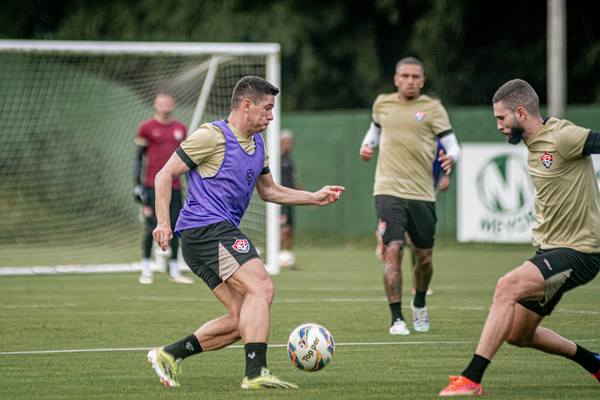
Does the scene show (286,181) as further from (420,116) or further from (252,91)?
(252,91)

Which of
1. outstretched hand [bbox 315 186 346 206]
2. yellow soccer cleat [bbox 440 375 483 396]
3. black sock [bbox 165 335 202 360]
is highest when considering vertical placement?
outstretched hand [bbox 315 186 346 206]

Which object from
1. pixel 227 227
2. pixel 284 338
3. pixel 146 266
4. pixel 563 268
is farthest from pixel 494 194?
pixel 227 227

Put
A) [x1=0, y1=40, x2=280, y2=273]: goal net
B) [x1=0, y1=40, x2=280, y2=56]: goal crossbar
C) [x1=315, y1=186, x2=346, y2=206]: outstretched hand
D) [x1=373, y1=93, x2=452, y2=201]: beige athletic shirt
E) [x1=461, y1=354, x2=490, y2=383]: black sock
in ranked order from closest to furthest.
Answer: [x1=461, y1=354, x2=490, y2=383]: black sock
[x1=315, y1=186, x2=346, y2=206]: outstretched hand
[x1=373, y1=93, x2=452, y2=201]: beige athletic shirt
[x1=0, y1=40, x2=280, y2=56]: goal crossbar
[x1=0, y1=40, x2=280, y2=273]: goal net

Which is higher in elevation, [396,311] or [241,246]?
[241,246]

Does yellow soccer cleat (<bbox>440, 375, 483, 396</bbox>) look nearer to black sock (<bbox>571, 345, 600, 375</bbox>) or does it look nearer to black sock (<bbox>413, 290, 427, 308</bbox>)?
black sock (<bbox>571, 345, 600, 375</bbox>)

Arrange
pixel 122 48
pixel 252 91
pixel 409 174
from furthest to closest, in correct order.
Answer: pixel 122 48
pixel 409 174
pixel 252 91

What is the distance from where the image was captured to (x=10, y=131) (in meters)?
15.2

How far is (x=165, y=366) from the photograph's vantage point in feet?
17.2

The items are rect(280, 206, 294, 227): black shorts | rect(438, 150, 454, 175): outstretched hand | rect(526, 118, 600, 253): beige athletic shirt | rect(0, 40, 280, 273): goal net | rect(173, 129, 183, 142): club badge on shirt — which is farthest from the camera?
rect(280, 206, 294, 227): black shorts

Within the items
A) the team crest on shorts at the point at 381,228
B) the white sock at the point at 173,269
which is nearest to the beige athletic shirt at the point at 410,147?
the team crest on shorts at the point at 381,228

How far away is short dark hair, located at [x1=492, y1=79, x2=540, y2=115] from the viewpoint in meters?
4.95

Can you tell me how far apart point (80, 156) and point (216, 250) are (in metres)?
12.0

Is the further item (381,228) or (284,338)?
(381,228)

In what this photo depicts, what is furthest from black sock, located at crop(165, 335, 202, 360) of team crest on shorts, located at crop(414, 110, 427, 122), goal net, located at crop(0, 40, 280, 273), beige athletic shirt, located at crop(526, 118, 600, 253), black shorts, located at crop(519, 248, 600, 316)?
goal net, located at crop(0, 40, 280, 273)
